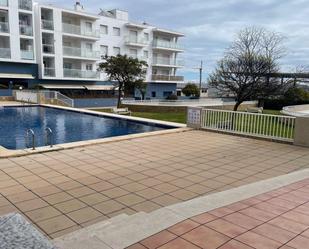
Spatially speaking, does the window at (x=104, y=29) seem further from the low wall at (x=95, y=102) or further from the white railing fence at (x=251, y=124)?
the white railing fence at (x=251, y=124)

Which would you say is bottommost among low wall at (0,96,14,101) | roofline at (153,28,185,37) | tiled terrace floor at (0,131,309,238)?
tiled terrace floor at (0,131,309,238)

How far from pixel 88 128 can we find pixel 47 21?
25403 mm

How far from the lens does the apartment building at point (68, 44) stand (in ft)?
108

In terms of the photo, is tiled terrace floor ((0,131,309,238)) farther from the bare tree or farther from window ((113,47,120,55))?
window ((113,47,120,55))

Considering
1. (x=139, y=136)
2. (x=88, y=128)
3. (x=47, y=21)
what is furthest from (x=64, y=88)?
(x=139, y=136)

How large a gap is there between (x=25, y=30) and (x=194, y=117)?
28.3m

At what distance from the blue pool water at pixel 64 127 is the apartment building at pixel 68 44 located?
15.5m

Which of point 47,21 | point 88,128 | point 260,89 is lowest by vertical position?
point 88,128

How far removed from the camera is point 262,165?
7.50 m

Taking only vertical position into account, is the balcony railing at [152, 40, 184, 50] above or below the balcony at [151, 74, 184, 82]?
above

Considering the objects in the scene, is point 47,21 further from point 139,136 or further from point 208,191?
point 208,191

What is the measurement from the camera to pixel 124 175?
6.40m

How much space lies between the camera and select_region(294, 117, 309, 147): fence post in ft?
31.9

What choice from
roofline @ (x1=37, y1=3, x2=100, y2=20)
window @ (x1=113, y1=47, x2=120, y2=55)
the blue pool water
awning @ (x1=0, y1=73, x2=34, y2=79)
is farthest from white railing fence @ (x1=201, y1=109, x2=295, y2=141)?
window @ (x1=113, y1=47, x2=120, y2=55)
